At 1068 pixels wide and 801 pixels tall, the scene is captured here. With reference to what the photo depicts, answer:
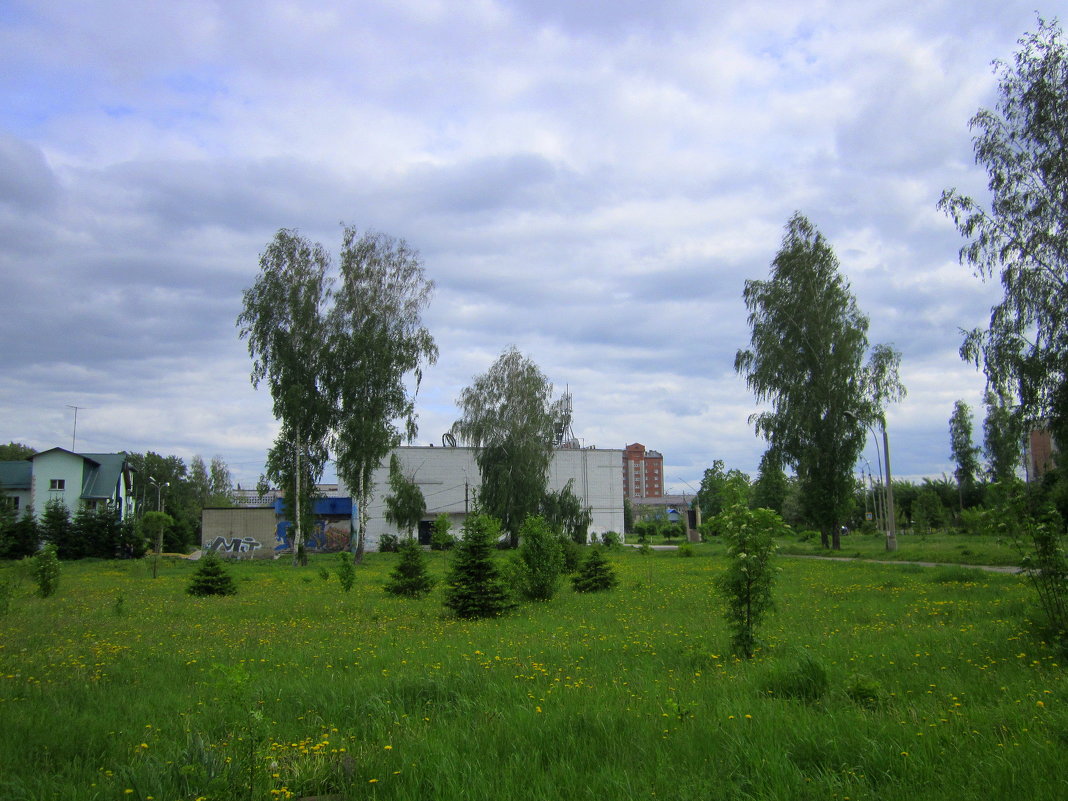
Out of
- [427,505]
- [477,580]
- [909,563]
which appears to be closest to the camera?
[477,580]

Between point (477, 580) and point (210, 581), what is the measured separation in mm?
10256

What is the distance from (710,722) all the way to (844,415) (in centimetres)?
3322

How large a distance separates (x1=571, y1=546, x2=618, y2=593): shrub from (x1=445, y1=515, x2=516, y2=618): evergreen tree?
4.66 meters

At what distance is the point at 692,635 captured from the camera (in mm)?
10672

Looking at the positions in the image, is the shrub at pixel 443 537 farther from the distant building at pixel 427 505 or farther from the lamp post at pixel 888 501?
the distant building at pixel 427 505

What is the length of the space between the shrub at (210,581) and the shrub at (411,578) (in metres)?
5.04

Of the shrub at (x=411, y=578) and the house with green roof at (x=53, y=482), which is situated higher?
the house with green roof at (x=53, y=482)

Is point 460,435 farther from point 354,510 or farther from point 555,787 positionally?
point 555,787

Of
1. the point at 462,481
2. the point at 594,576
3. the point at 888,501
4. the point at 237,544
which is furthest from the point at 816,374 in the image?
the point at 237,544

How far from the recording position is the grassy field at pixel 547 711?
4.49m

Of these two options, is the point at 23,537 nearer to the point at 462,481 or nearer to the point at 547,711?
the point at 462,481

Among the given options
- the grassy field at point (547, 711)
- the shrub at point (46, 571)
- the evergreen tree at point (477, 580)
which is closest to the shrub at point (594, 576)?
Result: the evergreen tree at point (477, 580)

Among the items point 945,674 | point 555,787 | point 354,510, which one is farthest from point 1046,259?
point 354,510

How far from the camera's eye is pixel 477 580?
48.0ft
